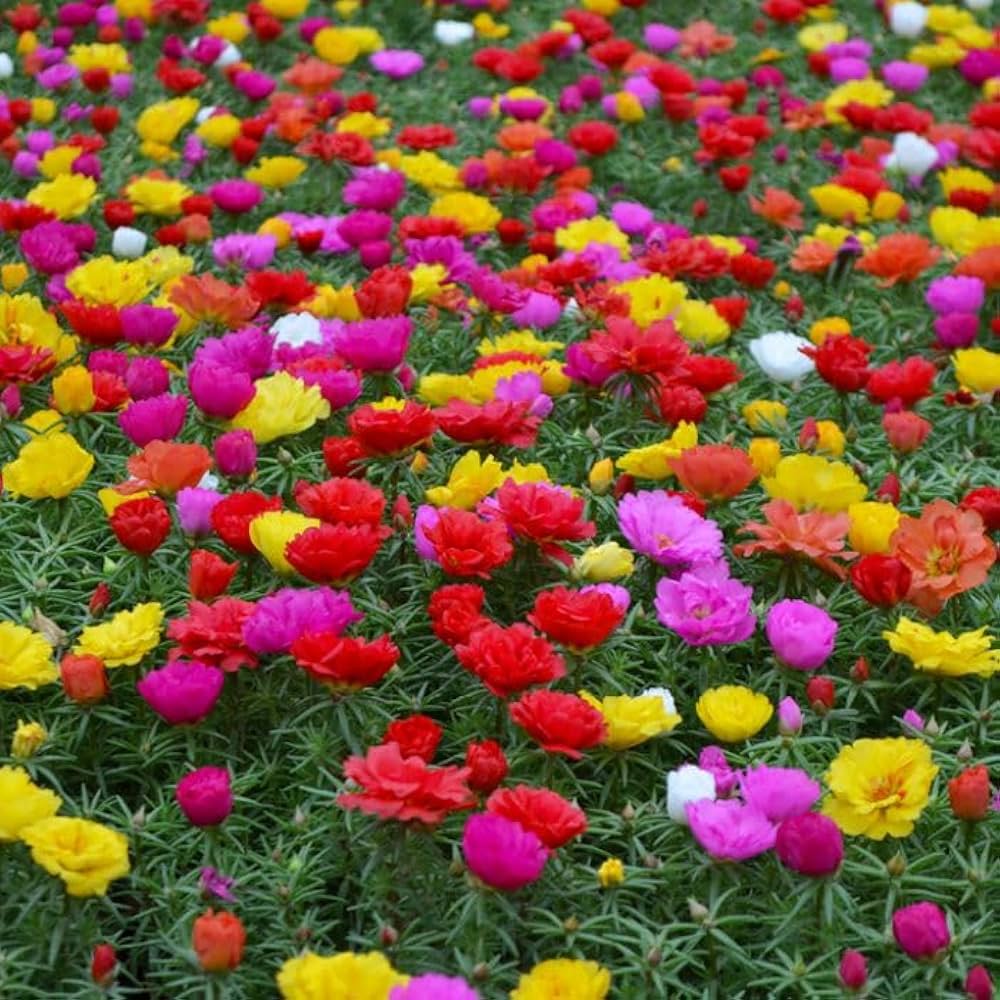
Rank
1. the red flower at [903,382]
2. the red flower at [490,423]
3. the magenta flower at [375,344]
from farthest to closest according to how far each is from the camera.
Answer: the red flower at [903,382], the magenta flower at [375,344], the red flower at [490,423]

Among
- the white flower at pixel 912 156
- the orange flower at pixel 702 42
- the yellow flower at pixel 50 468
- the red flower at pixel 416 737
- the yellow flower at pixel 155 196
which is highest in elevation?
the red flower at pixel 416 737

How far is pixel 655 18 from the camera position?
246 inches

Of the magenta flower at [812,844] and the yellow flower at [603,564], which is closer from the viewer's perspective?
the magenta flower at [812,844]

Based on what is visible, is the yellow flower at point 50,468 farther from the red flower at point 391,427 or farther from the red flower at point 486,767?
the red flower at point 486,767

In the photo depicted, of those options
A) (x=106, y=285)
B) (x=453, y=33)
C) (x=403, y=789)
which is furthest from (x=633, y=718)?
(x=453, y=33)

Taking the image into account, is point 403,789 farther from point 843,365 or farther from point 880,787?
point 843,365

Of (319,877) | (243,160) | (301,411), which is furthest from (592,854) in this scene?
(243,160)

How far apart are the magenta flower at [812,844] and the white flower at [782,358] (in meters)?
1.63

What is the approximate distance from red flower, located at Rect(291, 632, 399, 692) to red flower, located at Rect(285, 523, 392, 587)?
189mm

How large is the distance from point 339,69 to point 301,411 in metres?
2.65

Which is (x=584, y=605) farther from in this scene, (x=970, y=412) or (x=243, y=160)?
(x=243, y=160)

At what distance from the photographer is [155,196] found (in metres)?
4.37

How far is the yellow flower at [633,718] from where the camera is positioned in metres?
2.43

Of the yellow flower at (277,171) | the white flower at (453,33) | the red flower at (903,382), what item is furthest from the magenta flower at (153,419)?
the white flower at (453,33)
